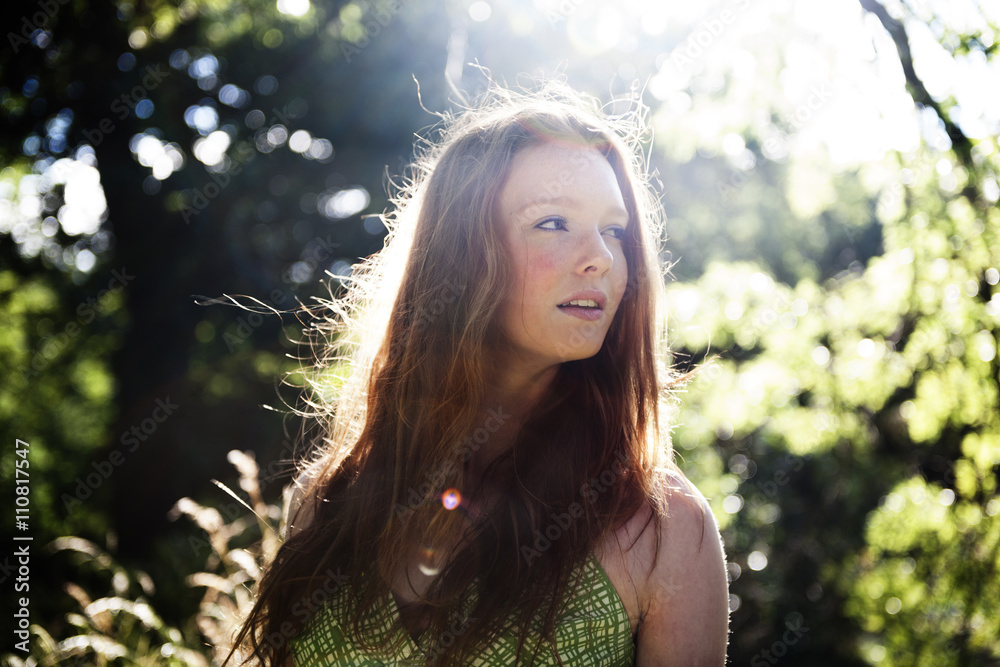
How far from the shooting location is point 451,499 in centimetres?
171

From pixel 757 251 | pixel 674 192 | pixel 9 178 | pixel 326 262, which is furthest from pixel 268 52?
pixel 757 251

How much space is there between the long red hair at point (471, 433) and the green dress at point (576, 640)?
35 mm

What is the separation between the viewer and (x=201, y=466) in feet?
29.5

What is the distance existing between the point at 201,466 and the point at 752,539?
25.1ft

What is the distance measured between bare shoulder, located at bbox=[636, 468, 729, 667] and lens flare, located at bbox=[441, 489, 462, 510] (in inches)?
21.1

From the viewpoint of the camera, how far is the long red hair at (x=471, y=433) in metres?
1.56

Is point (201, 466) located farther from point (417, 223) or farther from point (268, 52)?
point (417, 223)
